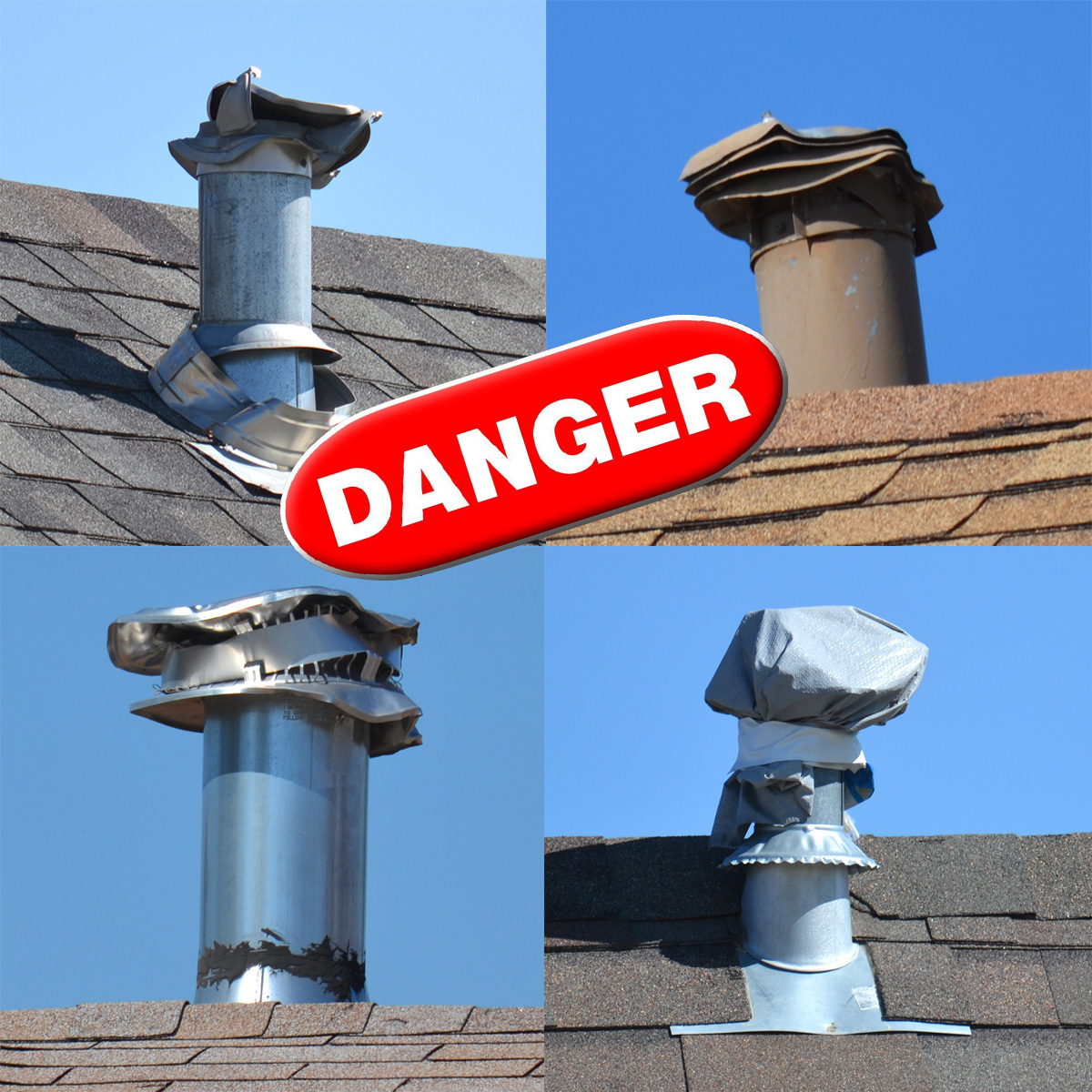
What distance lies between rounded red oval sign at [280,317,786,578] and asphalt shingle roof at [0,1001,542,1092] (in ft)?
3.59

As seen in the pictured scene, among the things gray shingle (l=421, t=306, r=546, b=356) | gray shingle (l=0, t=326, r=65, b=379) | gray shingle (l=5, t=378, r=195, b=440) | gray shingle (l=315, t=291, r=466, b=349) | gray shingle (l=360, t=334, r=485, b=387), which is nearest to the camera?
gray shingle (l=5, t=378, r=195, b=440)

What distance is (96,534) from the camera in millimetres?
3930

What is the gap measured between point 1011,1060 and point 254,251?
3.02 m

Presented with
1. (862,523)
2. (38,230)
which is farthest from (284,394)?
(862,523)

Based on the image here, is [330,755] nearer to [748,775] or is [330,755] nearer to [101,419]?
[748,775]

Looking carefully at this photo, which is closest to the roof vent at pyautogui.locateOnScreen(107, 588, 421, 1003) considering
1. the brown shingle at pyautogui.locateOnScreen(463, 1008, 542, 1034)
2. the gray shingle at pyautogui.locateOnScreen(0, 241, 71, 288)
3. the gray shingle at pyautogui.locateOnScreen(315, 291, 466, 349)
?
the brown shingle at pyautogui.locateOnScreen(463, 1008, 542, 1034)

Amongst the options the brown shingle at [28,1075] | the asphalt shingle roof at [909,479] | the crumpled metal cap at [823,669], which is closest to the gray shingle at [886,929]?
the crumpled metal cap at [823,669]

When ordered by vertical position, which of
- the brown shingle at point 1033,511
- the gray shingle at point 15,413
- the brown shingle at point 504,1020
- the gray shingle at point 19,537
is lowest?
the brown shingle at point 504,1020

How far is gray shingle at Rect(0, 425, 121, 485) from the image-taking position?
404 centimetres

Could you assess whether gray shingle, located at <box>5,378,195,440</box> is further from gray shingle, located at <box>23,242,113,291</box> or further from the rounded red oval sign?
the rounded red oval sign

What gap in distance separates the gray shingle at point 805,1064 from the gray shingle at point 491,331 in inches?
122

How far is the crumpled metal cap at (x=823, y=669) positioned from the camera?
3723 millimetres

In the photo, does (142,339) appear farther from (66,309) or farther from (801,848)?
(801,848)

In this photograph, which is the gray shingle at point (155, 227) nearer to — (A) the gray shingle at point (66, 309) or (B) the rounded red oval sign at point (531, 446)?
(A) the gray shingle at point (66, 309)
